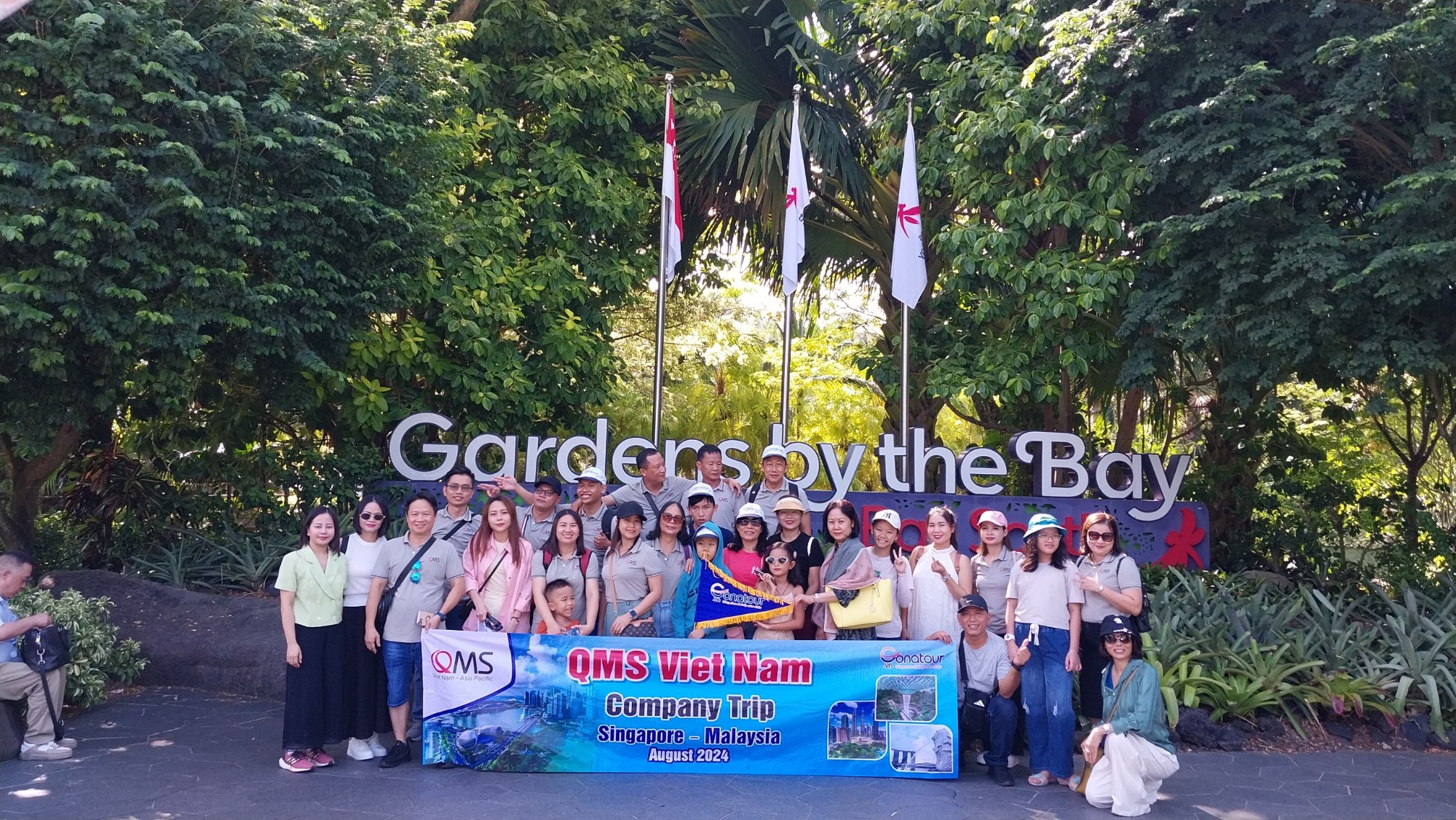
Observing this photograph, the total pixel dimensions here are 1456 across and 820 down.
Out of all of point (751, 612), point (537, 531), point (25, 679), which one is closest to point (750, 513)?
point (751, 612)

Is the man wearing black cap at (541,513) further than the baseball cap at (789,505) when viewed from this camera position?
Yes

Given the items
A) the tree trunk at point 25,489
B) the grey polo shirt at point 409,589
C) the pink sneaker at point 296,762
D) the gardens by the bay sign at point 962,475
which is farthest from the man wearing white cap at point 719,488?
the tree trunk at point 25,489

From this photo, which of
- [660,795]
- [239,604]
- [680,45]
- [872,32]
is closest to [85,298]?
[239,604]

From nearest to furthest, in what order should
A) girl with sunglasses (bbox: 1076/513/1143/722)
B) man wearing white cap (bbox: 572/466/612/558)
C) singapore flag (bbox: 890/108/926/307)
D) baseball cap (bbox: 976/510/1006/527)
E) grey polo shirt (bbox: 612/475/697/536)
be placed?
girl with sunglasses (bbox: 1076/513/1143/722) < baseball cap (bbox: 976/510/1006/527) < man wearing white cap (bbox: 572/466/612/558) < grey polo shirt (bbox: 612/475/697/536) < singapore flag (bbox: 890/108/926/307)

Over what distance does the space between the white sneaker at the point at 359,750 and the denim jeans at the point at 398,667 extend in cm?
29

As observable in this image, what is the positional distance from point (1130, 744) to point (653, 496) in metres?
3.52

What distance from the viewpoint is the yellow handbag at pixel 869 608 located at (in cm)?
662

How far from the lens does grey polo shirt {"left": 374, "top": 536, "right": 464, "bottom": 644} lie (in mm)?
6531

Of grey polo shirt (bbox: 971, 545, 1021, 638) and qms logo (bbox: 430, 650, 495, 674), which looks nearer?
qms logo (bbox: 430, 650, 495, 674)

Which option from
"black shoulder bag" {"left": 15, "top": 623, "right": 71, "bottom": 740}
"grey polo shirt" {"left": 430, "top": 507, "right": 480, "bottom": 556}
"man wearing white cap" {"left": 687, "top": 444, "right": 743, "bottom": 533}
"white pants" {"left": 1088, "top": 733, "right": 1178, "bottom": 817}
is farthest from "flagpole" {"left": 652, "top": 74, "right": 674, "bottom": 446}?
"white pants" {"left": 1088, "top": 733, "right": 1178, "bottom": 817}

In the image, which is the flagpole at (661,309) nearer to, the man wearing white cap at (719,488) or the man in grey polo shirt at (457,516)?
the man wearing white cap at (719,488)

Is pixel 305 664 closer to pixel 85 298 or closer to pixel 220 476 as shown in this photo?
pixel 85 298

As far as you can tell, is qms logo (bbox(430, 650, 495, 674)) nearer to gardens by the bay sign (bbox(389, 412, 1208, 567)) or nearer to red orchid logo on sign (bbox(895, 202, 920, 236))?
gardens by the bay sign (bbox(389, 412, 1208, 567))

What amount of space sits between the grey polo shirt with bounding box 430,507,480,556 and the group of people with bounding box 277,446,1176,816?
0.01 meters
